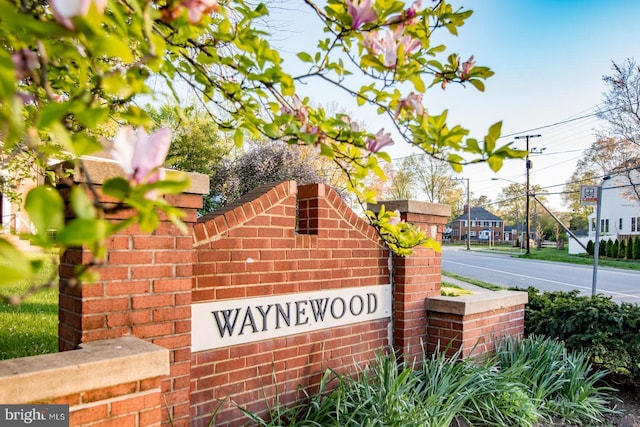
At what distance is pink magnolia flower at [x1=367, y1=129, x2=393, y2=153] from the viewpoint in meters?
2.12

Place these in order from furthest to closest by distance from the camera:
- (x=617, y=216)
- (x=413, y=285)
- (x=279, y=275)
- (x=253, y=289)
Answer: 1. (x=617, y=216)
2. (x=413, y=285)
3. (x=279, y=275)
4. (x=253, y=289)

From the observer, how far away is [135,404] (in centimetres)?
222

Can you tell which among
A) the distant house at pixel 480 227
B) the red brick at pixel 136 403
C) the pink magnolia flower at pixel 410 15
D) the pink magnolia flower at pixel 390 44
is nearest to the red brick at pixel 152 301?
the red brick at pixel 136 403

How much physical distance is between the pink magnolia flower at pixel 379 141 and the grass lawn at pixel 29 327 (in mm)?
3372

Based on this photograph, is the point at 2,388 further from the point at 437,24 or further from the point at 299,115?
the point at 437,24

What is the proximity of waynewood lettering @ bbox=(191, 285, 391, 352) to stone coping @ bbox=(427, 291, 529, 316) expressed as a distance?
0.53 meters

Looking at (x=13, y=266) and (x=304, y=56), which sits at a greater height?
(x=304, y=56)

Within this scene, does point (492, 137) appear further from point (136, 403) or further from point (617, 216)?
point (617, 216)

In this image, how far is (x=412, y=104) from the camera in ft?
6.73

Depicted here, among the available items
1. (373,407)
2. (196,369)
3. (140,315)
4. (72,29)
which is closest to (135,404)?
(140,315)

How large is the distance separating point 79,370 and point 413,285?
128 inches

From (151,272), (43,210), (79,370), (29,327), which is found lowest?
(29,327)

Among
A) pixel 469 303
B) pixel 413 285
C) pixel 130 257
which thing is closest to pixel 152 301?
pixel 130 257

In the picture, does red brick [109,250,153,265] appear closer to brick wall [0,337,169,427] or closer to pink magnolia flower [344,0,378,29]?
brick wall [0,337,169,427]
